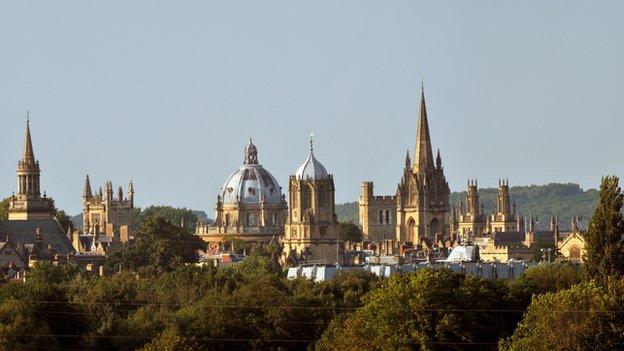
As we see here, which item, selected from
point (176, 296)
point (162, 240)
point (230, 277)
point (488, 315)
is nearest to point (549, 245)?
point (162, 240)

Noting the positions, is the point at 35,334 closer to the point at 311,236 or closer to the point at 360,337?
the point at 360,337

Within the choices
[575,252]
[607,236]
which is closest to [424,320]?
[607,236]

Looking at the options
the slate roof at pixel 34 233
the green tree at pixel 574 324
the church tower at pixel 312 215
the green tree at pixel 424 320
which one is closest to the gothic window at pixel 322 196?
the church tower at pixel 312 215

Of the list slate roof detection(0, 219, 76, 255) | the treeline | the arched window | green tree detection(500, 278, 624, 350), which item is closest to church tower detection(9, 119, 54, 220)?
slate roof detection(0, 219, 76, 255)

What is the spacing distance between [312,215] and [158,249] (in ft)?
85.6

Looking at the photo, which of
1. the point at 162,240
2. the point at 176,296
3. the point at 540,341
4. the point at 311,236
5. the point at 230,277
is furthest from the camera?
the point at 311,236

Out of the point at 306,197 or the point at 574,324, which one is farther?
the point at 306,197

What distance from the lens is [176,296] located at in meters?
110

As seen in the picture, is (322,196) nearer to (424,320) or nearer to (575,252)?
(575,252)

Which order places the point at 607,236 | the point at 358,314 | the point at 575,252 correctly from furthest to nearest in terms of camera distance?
the point at 575,252 < the point at 607,236 < the point at 358,314

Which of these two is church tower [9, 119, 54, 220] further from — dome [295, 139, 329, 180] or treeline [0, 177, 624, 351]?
treeline [0, 177, 624, 351]

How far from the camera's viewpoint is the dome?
625 ft

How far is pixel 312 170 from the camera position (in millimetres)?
190875

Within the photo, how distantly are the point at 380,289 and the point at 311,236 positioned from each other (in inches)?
3407
